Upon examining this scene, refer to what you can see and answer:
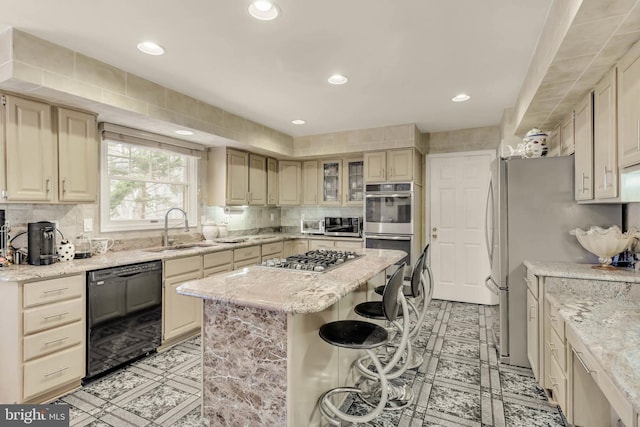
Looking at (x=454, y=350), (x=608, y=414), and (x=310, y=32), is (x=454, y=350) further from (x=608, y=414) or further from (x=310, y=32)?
(x=310, y=32)

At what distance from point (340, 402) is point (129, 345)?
1.83 m

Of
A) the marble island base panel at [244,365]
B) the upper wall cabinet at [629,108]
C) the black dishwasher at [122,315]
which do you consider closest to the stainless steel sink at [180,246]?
the black dishwasher at [122,315]

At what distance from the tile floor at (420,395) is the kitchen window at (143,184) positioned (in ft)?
4.79

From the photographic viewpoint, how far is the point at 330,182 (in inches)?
211

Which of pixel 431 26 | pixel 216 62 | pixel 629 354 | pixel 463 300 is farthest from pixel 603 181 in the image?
pixel 463 300

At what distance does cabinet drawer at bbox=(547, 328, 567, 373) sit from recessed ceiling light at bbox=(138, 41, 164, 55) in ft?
10.6

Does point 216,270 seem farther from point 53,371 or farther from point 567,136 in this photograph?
point 567,136

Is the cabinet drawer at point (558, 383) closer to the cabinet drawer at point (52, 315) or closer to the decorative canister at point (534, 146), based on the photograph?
the decorative canister at point (534, 146)

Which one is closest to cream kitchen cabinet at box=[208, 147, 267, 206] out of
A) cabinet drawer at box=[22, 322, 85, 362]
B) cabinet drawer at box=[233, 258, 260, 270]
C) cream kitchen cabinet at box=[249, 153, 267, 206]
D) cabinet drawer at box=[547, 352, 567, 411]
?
cream kitchen cabinet at box=[249, 153, 267, 206]

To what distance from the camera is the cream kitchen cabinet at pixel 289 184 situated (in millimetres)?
5504

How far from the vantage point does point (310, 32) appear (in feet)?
7.33

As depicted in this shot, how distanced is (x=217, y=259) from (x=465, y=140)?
3.73m

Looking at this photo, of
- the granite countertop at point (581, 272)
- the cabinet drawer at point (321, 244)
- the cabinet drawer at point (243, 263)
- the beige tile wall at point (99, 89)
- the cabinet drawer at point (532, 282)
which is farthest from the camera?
the cabinet drawer at point (321, 244)

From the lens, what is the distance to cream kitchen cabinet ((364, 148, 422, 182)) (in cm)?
456
